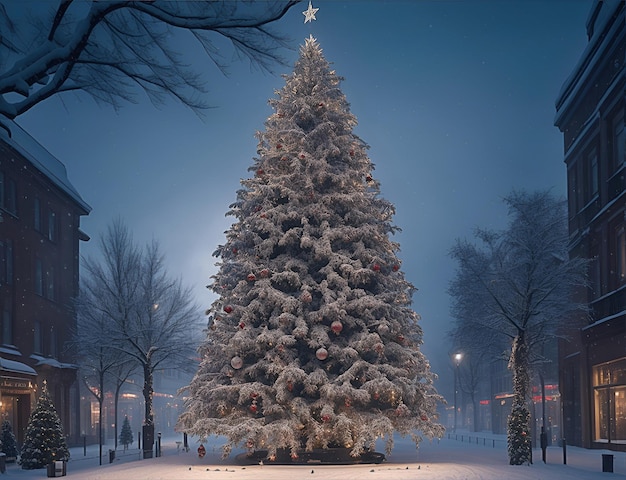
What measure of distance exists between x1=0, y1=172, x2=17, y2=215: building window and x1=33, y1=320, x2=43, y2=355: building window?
6595 millimetres

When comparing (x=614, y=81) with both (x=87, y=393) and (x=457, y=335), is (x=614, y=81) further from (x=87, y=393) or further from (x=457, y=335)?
(x=87, y=393)

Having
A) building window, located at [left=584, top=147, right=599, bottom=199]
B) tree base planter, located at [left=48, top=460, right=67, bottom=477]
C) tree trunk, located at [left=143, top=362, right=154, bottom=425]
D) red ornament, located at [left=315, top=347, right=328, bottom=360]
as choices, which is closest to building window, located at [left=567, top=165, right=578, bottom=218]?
building window, located at [left=584, top=147, right=599, bottom=199]

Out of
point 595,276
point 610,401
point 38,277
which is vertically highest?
point 38,277

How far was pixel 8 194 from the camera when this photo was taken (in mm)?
39156

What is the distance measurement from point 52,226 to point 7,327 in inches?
353

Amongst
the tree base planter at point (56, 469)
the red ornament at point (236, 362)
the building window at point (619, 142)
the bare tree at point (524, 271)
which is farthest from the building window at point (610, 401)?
the tree base planter at point (56, 469)

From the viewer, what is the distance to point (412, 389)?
23.2 metres

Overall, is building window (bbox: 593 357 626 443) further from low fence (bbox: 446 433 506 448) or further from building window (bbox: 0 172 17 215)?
building window (bbox: 0 172 17 215)

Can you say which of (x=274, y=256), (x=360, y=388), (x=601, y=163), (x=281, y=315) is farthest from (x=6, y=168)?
(x=601, y=163)

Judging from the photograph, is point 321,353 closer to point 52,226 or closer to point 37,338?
point 37,338

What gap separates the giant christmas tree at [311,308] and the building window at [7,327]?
16.7 m

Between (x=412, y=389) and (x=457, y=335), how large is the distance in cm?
2098

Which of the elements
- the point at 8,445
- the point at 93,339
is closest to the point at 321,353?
the point at 8,445

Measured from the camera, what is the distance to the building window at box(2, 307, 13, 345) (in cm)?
3822
